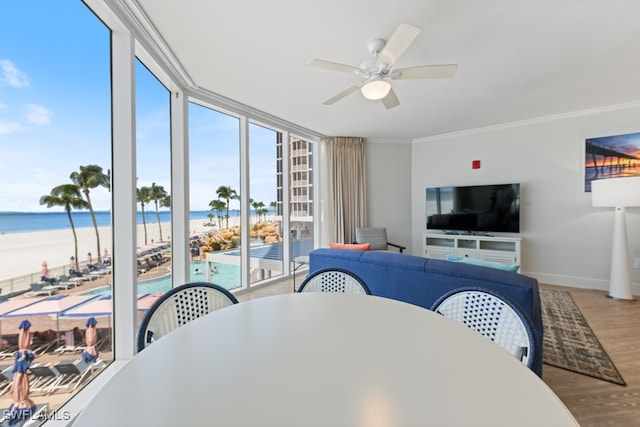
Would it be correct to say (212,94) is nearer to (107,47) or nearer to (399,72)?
(107,47)

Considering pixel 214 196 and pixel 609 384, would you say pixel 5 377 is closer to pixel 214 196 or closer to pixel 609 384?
pixel 214 196

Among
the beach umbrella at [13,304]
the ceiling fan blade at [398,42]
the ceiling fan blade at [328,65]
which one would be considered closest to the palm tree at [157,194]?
the beach umbrella at [13,304]

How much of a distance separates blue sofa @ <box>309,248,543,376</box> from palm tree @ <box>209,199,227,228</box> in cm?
146

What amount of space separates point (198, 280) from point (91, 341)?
1.54 meters

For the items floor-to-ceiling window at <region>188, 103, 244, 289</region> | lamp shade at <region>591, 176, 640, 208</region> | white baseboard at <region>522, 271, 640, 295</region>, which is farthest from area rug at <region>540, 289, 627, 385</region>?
floor-to-ceiling window at <region>188, 103, 244, 289</region>

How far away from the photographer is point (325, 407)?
56cm

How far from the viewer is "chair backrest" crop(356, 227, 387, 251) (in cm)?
459

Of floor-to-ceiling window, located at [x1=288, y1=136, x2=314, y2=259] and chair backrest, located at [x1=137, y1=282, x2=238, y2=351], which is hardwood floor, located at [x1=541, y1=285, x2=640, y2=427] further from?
floor-to-ceiling window, located at [x1=288, y1=136, x2=314, y2=259]

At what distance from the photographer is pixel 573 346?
2.21 metres

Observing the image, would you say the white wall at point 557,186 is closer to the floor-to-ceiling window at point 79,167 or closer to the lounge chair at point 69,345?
the floor-to-ceiling window at point 79,167

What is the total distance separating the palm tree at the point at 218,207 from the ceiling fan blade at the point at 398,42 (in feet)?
7.81

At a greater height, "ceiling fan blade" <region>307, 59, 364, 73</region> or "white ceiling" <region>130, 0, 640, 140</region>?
"white ceiling" <region>130, 0, 640, 140</region>

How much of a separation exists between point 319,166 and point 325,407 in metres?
4.54

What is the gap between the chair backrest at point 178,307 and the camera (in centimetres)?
108
